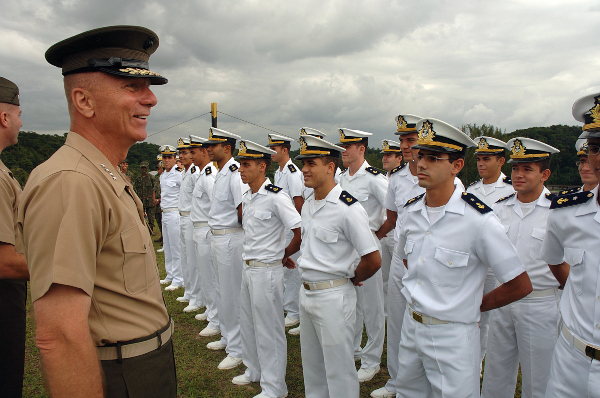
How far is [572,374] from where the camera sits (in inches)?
81.0

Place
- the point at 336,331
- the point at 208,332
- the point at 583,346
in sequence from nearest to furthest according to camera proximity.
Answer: the point at 583,346 → the point at 336,331 → the point at 208,332

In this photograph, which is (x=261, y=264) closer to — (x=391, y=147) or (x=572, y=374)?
(x=572, y=374)

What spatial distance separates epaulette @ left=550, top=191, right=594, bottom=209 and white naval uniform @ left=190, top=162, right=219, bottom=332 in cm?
454

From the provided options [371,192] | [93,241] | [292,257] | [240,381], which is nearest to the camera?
[93,241]

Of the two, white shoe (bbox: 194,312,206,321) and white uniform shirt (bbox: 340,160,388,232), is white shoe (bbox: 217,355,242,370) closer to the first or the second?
white shoe (bbox: 194,312,206,321)

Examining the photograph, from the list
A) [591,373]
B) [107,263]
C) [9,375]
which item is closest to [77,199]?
[107,263]

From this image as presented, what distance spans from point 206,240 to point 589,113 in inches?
196

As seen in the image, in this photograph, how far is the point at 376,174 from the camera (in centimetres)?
524

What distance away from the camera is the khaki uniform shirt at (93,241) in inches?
45.8

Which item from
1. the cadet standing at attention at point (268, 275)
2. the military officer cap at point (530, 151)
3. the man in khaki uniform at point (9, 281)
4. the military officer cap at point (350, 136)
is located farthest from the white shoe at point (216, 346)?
the military officer cap at point (530, 151)

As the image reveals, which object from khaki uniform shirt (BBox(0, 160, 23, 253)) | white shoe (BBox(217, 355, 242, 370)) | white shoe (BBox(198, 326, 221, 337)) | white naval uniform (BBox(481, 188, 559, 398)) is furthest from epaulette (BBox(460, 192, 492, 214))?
white shoe (BBox(198, 326, 221, 337))

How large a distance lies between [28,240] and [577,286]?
273 cm

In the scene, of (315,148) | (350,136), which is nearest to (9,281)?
(315,148)

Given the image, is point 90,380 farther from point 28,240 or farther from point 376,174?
point 376,174
